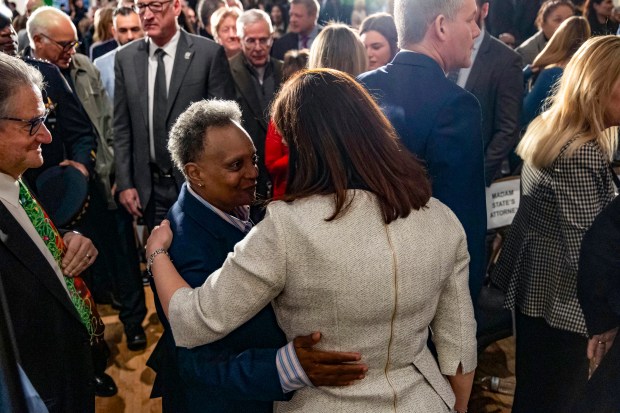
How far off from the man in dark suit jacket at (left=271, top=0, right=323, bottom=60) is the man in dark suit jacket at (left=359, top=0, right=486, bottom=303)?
3672mm

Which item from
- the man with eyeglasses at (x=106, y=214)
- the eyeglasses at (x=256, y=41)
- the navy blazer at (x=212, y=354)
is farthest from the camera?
the eyeglasses at (x=256, y=41)

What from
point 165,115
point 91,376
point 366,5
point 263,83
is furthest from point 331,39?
point 366,5

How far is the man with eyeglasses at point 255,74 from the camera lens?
12.7 feet

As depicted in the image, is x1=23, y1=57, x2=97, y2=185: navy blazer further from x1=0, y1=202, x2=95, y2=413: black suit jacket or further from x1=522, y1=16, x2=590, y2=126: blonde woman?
x1=522, y1=16, x2=590, y2=126: blonde woman

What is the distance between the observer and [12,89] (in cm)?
164

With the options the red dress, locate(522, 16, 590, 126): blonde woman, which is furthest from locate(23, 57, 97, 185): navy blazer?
locate(522, 16, 590, 126): blonde woman

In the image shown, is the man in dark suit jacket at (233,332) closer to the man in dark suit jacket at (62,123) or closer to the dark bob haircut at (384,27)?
the man in dark suit jacket at (62,123)

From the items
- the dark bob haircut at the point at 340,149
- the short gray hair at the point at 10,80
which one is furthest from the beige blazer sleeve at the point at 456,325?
the short gray hair at the point at 10,80

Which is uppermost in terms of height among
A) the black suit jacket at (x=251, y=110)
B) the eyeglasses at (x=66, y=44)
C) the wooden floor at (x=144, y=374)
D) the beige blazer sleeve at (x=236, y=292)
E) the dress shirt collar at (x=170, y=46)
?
the eyeglasses at (x=66, y=44)

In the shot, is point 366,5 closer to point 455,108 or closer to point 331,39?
point 331,39

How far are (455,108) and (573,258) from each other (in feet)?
2.27

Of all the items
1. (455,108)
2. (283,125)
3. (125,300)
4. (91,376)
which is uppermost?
(283,125)

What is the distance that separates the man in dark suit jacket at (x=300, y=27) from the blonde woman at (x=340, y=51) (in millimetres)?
2560

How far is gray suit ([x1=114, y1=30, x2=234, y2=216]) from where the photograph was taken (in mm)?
3303
